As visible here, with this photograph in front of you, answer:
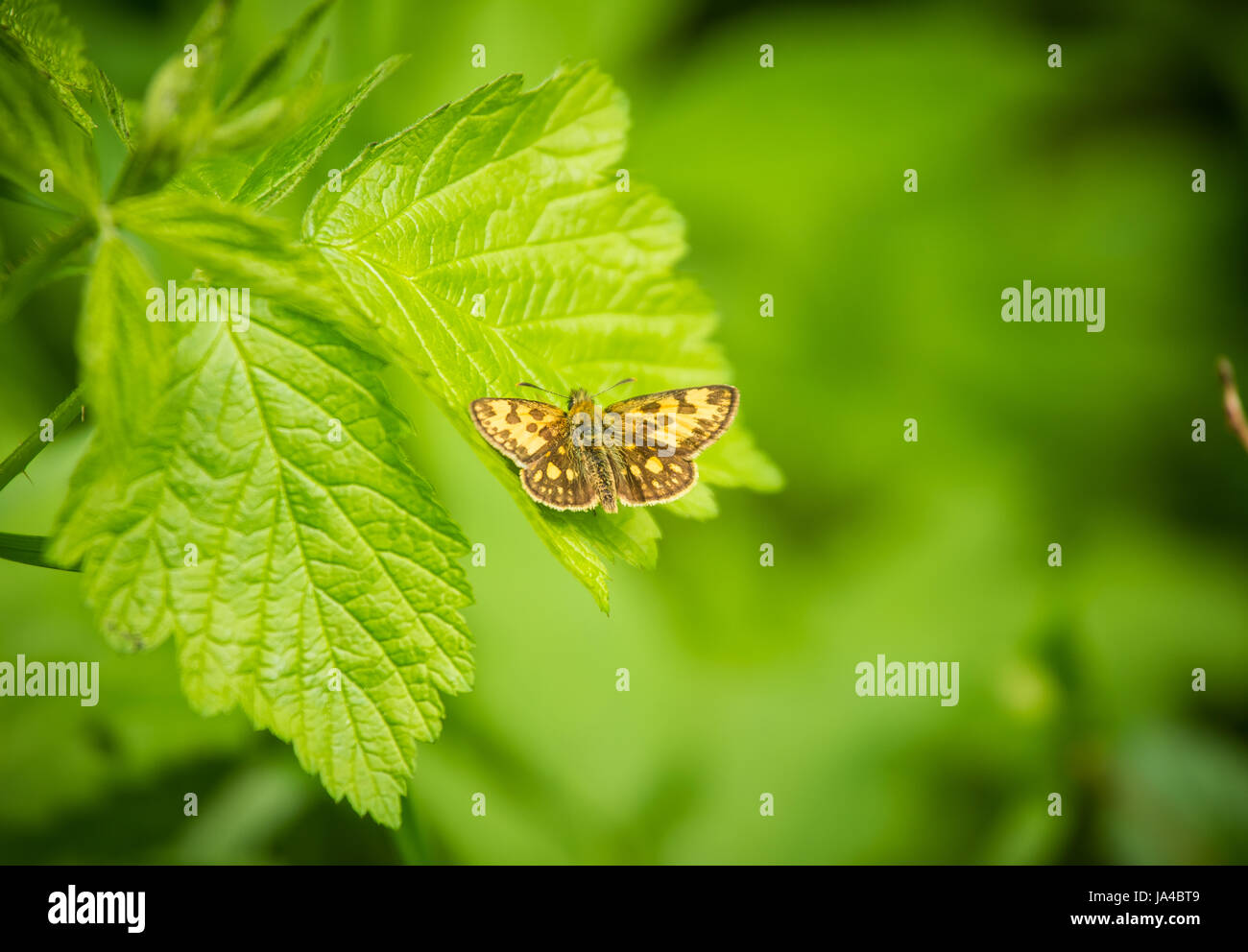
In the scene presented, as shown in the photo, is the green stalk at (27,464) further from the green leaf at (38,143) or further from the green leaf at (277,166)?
the green leaf at (277,166)

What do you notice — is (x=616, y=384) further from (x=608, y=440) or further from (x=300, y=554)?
(x=300, y=554)

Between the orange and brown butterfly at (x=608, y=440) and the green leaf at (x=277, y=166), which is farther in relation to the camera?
the orange and brown butterfly at (x=608, y=440)

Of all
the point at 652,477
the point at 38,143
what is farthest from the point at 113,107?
the point at 652,477

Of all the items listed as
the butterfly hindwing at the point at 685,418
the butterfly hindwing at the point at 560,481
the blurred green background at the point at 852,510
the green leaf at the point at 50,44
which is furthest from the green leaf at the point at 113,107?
the blurred green background at the point at 852,510

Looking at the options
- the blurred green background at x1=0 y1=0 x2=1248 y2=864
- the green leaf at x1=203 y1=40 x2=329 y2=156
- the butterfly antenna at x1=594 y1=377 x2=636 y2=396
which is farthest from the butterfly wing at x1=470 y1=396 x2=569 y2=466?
the blurred green background at x1=0 y1=0 x2=1248 y2=864

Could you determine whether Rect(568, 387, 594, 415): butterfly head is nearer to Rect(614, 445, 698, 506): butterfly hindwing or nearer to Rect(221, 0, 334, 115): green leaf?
Rect(614, 445, 698, 506): butterfly hindwing

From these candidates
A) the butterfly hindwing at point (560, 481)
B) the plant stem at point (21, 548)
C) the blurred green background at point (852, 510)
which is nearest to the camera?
the plant stem at point (21, 548)
